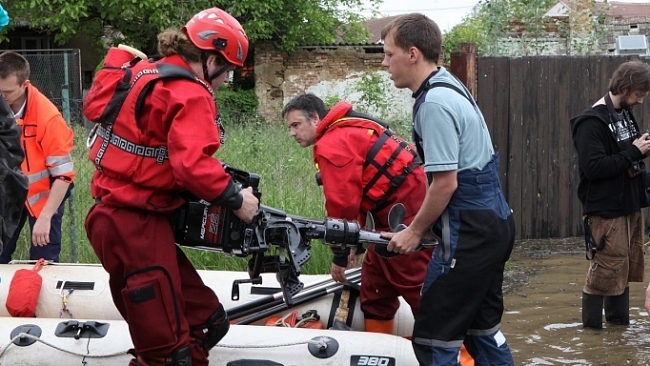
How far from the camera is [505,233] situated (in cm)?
456

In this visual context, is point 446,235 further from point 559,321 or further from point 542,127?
point 542,127

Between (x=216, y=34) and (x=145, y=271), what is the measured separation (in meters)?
1.18

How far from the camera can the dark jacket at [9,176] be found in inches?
155

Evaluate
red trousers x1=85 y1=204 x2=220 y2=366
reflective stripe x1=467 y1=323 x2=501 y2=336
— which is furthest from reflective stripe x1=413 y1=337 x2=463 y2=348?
red trousers x1=85 y1=204 x2=220 y2=366

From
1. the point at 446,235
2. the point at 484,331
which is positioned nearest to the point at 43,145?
the point at 446,235

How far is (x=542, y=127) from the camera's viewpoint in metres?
11.1

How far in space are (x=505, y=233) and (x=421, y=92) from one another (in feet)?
2.55

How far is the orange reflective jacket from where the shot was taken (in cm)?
671

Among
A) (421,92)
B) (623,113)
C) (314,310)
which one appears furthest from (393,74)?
(623,113)

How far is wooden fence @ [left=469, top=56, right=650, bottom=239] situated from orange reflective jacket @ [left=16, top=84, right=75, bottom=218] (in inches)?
214

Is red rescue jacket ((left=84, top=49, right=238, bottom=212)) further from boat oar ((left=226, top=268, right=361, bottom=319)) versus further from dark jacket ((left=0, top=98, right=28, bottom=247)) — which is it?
boat oar ((left=226, top=268, right=361, bottom=319))

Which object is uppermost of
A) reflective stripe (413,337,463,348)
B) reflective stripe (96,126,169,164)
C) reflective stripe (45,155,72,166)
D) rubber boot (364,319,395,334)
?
reflective stripe (96,126,169,164)

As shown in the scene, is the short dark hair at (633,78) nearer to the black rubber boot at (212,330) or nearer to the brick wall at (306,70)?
A: the black rubber boot at (212,330)

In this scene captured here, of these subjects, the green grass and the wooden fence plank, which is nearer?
the green grass
